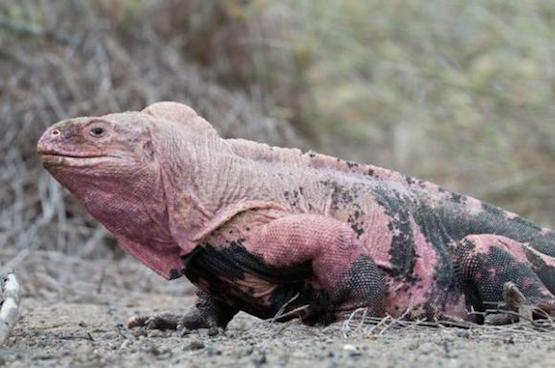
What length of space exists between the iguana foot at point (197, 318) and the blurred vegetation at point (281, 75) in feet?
14.2

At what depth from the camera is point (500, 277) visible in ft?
18.8

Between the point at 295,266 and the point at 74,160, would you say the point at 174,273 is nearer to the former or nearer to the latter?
the point at 295,266

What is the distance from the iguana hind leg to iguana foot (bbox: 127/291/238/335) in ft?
4.57

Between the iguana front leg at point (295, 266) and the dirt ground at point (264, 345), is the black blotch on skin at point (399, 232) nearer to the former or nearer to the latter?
the iguana front leg at point (295, 266)

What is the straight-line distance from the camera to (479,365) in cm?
389

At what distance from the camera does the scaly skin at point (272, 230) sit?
17.3 feet

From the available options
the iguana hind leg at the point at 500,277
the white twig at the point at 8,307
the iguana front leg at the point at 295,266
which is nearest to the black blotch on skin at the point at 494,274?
the iguana hind leg at the point at 500,277

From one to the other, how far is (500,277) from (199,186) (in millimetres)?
1790

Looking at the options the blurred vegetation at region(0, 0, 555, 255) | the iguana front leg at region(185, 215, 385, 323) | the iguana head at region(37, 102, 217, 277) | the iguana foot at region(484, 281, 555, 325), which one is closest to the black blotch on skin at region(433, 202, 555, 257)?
the iguana foot at region(484, 281, 555, 325)

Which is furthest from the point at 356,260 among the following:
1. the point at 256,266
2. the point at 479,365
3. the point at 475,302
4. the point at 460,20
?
the point at 460,20

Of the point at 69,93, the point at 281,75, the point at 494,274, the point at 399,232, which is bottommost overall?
the point at 494,274

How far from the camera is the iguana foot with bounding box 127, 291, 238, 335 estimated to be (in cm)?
592

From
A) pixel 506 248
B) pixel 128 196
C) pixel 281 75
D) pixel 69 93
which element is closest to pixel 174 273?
pixel 128 196

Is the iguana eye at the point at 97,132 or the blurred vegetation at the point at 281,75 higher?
the blurred vegetation at the point at 281,75
